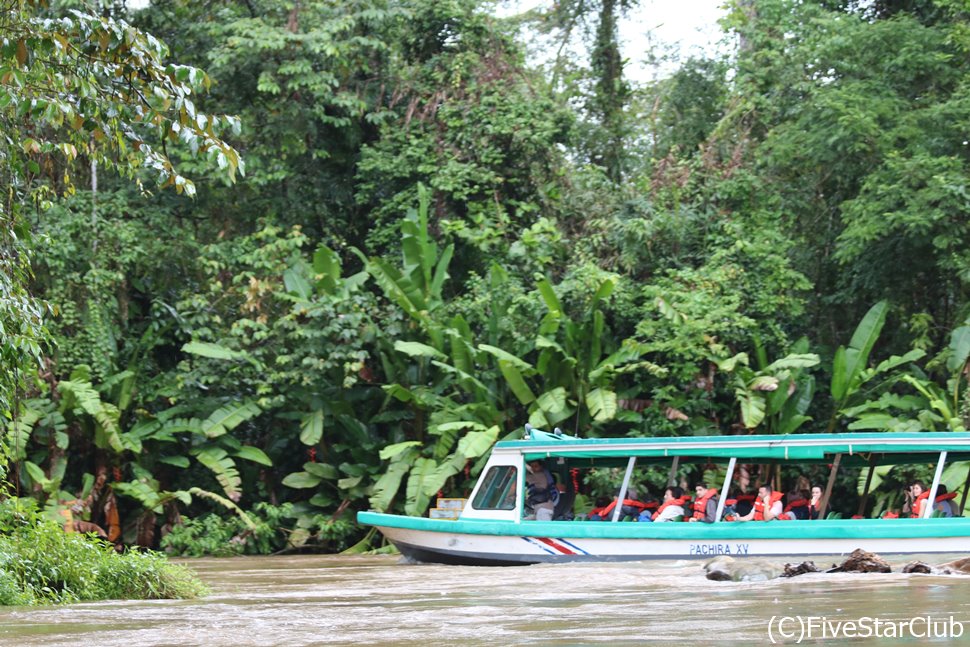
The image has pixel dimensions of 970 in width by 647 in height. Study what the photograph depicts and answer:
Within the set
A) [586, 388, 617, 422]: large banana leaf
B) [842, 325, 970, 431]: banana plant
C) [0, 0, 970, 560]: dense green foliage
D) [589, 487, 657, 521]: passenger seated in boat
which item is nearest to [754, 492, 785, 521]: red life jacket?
[589, 487, 657, 521]: passenger seated in boat

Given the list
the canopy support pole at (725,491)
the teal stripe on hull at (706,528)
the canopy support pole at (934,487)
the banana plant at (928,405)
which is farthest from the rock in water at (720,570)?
the banana plant at (928,405)

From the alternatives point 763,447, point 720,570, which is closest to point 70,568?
point 720,570

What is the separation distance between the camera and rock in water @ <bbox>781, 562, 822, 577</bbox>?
35.9ft

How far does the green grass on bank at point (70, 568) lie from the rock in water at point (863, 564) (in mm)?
5933

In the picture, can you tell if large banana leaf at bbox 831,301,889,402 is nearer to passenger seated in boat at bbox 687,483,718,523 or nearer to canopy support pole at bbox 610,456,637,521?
passenger seated in boat at bbox 687,483,718,523

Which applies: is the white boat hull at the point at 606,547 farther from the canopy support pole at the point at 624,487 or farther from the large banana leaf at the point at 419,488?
the large banana leaf at the point at 419,488

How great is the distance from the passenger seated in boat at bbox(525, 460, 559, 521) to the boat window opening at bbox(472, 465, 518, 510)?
11.9 inches

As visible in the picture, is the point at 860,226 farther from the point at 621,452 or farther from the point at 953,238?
the point at 621,452

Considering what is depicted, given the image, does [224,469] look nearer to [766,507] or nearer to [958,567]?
[766,507]

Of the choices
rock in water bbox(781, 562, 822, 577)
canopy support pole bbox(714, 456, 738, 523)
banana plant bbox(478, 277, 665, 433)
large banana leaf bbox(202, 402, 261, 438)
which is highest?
banana plant bbox(478, 277, 665, 433)

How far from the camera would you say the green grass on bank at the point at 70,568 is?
8.88m

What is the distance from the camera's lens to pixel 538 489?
14.3m

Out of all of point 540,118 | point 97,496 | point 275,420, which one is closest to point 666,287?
point 540,118

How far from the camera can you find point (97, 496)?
17.3m
